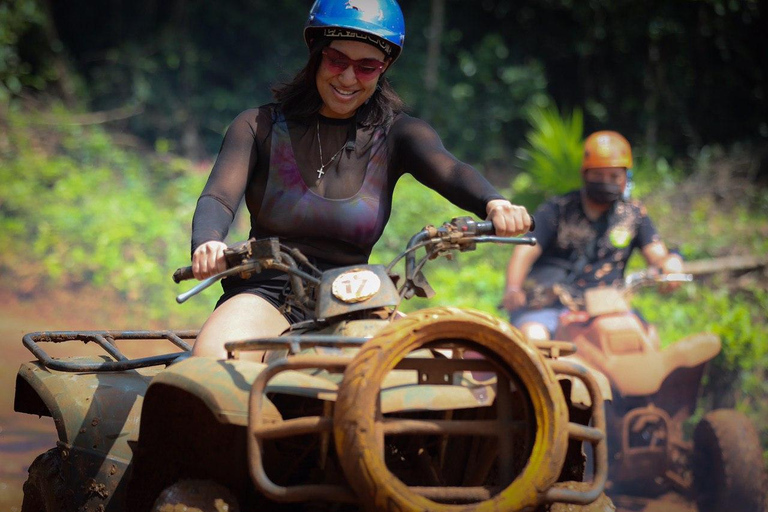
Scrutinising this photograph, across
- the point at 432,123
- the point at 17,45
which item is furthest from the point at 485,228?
the point at 17,45

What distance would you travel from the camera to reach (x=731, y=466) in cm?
582

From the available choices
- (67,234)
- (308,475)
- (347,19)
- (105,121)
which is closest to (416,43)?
(105,121)

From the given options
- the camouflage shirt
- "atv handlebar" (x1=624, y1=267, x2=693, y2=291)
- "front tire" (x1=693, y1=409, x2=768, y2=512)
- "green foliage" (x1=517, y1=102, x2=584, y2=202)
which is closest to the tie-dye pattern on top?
"front tire" (x1=693, y1=409, x2=768, y2=512)

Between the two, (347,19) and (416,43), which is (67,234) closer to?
(416,43)

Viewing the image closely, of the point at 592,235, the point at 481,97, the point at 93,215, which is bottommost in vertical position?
the point at 592,235

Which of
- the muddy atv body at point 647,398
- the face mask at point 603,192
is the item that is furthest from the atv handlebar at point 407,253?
A: the face mask at point 603,192

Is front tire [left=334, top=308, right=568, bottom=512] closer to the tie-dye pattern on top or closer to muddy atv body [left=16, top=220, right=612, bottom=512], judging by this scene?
muddy atv body [left=16, top=220, right=612, bottom=512]

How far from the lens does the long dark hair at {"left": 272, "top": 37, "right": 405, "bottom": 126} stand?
3846 mm

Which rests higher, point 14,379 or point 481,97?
point 481,97

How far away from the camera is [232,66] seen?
57.2 feet

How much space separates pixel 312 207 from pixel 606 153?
4288mm

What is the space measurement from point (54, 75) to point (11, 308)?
6318 mm

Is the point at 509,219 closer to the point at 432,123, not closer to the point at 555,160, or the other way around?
the point at 555,160

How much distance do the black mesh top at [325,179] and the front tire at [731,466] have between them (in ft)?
9.69
